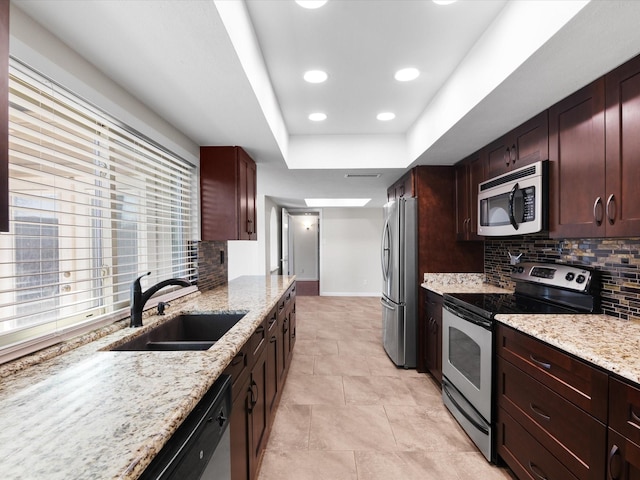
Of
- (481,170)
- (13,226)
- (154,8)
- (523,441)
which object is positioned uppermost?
(154,8)

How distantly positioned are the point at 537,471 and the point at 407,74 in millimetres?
2343

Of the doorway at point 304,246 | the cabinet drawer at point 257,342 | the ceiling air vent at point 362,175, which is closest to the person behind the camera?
the cabinet drawer at point 257,342

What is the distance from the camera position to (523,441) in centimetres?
164

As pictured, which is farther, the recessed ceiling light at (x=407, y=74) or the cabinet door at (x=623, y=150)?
the recessed ceiling light at (x=407, y=74)

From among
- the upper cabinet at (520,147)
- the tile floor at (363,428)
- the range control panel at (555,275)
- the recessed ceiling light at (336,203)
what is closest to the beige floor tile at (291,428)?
the tile floor at (363,428)

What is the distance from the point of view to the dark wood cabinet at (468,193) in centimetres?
284

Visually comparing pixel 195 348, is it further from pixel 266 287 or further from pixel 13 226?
pixel 266 287

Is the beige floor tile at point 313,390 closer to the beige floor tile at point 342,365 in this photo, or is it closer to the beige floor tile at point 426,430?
the beige floor tile at point 342,365

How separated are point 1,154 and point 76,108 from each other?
0.93 meters

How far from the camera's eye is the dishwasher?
2.38ft

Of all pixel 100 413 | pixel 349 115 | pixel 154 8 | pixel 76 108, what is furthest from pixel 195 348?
pixel 349 115

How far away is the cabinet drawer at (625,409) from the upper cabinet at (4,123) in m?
1.87

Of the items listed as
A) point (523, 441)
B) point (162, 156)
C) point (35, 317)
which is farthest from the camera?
point (162, 156)

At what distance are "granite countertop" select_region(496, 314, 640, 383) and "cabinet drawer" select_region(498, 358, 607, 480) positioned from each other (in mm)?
238
